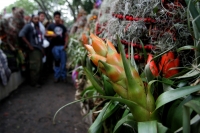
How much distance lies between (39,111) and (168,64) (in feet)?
8.43

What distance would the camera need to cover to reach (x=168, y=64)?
3.44ft

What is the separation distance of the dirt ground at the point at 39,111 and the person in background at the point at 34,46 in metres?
0.28

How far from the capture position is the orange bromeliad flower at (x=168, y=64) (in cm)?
104

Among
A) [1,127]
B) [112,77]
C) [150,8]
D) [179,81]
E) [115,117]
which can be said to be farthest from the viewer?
[1,127]

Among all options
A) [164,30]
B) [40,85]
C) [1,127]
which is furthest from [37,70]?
[164,30]

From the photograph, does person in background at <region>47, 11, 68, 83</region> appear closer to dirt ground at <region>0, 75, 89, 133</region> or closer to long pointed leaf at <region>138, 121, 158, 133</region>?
dirt ground at <region>0, 75, 89, 133</region>

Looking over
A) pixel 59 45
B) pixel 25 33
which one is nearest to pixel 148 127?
pixel 25 33

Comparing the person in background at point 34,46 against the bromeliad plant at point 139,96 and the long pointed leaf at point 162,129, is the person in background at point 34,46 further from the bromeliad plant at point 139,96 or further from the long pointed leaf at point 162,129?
the long pointed leaf at point 162,129

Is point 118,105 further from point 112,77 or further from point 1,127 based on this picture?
point 1,127

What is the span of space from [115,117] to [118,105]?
14 centimetres

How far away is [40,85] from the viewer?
468cm

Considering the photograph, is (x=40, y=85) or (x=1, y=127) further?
(x=40, y=85)

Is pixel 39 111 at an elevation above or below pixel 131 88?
below

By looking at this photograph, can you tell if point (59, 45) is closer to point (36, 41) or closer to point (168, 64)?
point (36, 41)
